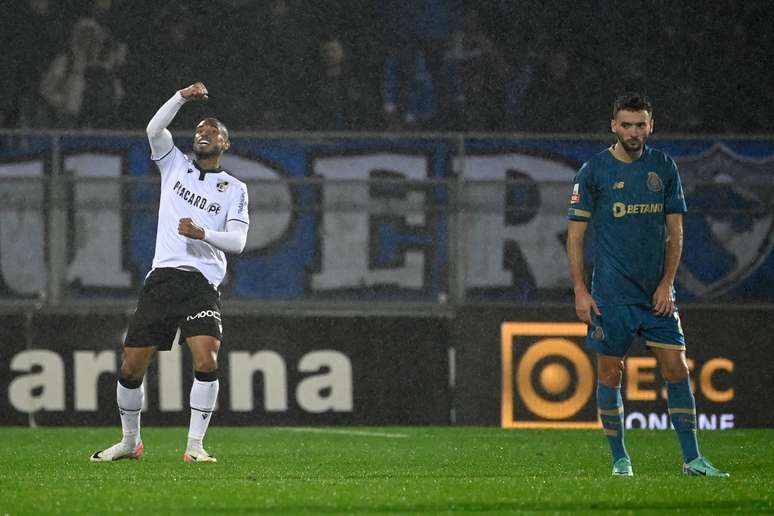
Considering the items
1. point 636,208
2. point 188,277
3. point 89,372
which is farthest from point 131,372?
point 89,372

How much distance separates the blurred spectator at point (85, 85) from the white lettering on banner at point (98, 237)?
11.1 ft

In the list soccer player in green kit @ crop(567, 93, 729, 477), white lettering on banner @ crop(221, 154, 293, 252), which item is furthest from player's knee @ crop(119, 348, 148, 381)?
white lettering on banner @ crop(221, 154, 293, 252)

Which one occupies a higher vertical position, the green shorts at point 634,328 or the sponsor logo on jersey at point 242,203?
the sponsor logo on jersey at point 242,203

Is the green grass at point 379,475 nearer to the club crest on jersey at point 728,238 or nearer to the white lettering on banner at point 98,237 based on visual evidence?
the white lettering on banner at point 98,237

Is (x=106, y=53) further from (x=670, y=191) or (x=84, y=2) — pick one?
(x=670, y=191)

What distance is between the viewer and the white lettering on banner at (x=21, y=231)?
45.5 feet

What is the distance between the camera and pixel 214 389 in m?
9.27

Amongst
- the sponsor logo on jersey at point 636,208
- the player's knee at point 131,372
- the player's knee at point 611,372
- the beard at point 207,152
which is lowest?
the player's knee at point 131,372

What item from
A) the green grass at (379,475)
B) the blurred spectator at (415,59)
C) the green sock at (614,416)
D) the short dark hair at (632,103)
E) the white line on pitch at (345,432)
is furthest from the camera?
the blurred spectator at (415,59)

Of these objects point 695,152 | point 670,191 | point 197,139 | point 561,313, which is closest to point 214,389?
point 197,139

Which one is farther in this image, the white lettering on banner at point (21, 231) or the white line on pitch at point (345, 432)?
the white lettering on banner at point (21, 231)

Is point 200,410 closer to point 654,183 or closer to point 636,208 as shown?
point 636,208

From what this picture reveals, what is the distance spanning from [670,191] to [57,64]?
35.6 ft

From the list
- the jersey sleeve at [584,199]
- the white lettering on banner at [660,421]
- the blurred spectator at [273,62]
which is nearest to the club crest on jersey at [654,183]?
the jersey sleeve at [584,199]
